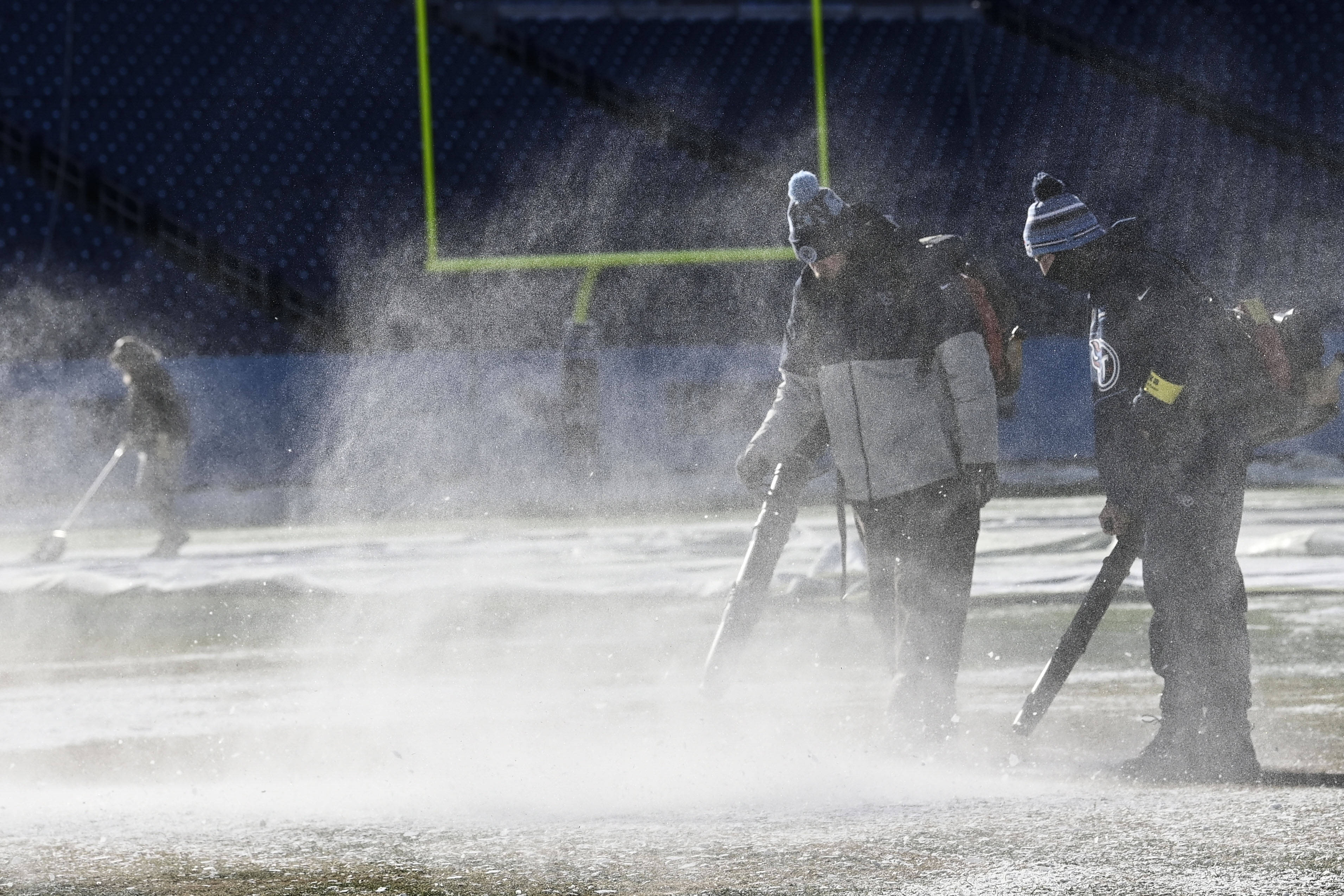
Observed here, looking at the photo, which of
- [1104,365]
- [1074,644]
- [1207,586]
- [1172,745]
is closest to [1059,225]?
[1104,365]

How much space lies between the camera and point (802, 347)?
469cm

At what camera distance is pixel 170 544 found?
1091 cm

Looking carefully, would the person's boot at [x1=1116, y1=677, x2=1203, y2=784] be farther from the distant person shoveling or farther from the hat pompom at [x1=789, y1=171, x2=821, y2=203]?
the distant person shoveling

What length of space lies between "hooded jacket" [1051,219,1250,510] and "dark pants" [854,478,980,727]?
19.9 inches

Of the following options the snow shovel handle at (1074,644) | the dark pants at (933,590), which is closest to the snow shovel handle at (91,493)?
the dark pants at (933,590)

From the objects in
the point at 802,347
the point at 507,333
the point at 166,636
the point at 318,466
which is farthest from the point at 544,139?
the point at 802,347

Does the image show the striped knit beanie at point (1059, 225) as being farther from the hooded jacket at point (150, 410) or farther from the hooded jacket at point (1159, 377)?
the hooded jacket at point (150, 410)

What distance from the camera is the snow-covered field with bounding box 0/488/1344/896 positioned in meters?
3.35

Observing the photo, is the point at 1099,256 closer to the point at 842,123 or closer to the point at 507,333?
the point at 507,333

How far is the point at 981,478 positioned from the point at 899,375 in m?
0.36

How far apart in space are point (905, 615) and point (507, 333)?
11809 mm

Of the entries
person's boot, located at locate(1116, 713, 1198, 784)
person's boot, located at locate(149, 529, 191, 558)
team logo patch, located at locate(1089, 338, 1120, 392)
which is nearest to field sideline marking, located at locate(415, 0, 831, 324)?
person's boot, located at locate(149, 529, 191, 558)

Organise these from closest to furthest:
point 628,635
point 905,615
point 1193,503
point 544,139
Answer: point 1193,503 < point 905,615 < point 628,635 < point 544,139

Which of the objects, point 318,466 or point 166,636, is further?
point 318,466
